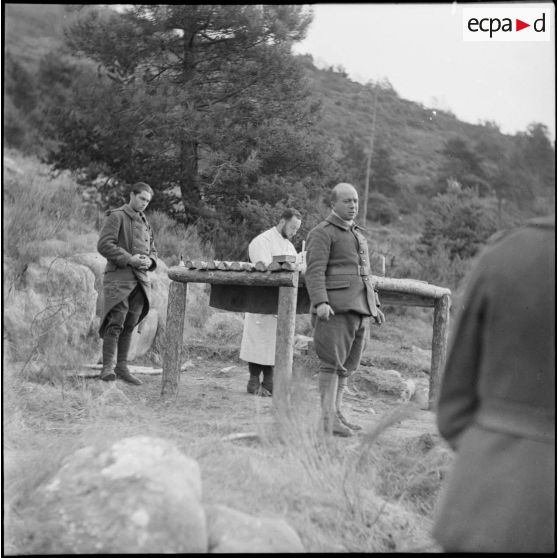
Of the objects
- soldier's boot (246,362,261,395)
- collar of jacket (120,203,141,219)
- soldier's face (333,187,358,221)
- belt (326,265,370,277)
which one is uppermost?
collar of jacket (120,203,141,219)

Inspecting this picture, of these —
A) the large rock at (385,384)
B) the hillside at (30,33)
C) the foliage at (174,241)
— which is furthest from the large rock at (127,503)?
the hillside at (30,33)

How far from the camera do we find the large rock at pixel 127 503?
3.04 metres

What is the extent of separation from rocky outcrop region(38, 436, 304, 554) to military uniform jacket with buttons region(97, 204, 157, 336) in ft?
12.1

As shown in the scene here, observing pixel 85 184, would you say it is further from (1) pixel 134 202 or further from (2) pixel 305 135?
(1) pixel 134 202

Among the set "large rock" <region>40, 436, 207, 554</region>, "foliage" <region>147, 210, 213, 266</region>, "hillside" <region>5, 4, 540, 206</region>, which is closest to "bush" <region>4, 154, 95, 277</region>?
"foliage" <region>147, 210, 213, 266</region>

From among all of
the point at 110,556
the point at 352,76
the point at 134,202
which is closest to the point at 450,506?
the point at 110,556

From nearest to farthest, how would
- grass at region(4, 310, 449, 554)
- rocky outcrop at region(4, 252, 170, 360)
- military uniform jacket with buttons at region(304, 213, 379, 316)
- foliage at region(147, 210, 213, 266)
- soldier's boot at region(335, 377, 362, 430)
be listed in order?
1. grass at region(4, 310, 449, 554)
2. military uniform jacket with buttons at region(304, 213, 379, 316)
3. soldier's boot at region(335, 377, 362, 430)
4. rocky outcrop at region(4, 252, 170, 360)
5. foliage at region(147, 210, 213, 266)

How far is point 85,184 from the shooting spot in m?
14.5

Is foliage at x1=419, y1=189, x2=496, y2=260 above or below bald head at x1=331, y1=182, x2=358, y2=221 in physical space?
above

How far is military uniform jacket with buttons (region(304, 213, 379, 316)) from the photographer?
5.63 m

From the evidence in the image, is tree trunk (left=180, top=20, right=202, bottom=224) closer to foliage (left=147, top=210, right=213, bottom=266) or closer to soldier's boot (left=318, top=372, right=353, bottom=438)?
foliage (left=147, top=210, right=213, bottom=266)

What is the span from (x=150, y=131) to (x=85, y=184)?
1579 millimetres

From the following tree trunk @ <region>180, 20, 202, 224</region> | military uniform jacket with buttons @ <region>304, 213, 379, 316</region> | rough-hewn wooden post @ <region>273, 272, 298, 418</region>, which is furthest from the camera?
tree trunk @ <region>180, 20, 202, 224</region>

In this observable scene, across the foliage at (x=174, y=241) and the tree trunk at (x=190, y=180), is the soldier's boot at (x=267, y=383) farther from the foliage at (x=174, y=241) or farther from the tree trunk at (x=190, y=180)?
the tree trunk at (x=190, y=180)
